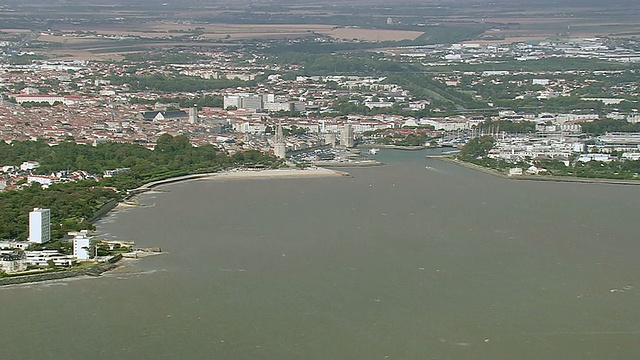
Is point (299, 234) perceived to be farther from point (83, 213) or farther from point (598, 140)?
point (598, 140)

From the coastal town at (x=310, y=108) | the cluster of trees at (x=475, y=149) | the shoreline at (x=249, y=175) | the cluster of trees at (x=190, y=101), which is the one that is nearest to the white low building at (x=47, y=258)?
the coastal town at (x=310, y=108)

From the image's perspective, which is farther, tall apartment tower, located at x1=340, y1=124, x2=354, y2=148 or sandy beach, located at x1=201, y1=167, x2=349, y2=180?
tall apartment tower, located at x1=340, y1=124, x2=354, y2=148

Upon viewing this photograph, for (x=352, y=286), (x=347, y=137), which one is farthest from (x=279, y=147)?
(x=352, y=286)

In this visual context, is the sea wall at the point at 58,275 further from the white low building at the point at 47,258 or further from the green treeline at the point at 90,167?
the green treeline at the point at 90,167

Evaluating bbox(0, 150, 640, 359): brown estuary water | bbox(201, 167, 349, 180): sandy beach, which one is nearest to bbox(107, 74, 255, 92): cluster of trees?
bbox(201, 167, 349, 180): sandy beach

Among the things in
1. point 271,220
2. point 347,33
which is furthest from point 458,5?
point 271,220

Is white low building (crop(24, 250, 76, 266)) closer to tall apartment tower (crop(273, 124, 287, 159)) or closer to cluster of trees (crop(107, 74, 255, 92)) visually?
tall apartment tower (crop(273, 124, 287, 159))
